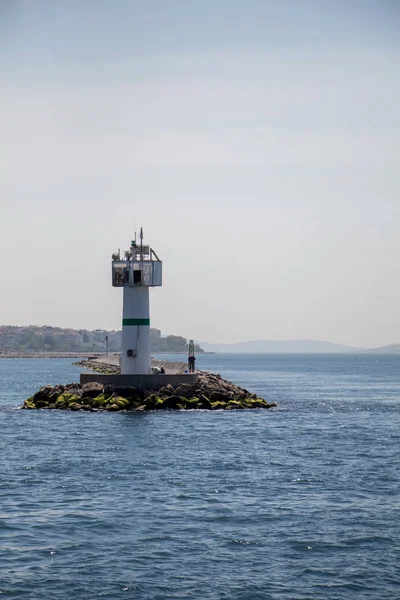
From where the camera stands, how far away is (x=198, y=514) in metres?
17.8

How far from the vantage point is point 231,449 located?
89.4ft

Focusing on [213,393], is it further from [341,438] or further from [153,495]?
[153,495]

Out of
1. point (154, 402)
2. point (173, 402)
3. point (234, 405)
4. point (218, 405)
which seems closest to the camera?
point (154, 402)

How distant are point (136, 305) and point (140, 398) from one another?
4353 millimetres

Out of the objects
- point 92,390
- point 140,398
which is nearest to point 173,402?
A: point 140,398

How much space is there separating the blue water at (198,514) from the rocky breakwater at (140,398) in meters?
7.61

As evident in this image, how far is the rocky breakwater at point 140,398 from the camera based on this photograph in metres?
39.8

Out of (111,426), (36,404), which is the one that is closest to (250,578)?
(111,426)

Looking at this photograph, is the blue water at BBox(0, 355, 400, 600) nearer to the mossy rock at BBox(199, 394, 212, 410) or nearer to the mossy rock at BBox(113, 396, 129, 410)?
the mossy rock at BBox(113, 396, 129, 410)

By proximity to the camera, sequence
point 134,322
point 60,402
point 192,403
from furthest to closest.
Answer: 1. point 60,402
2. point 192,403
3. point 134,322

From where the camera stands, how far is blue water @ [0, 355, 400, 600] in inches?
534

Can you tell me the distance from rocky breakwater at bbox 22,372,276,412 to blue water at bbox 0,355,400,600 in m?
7.61

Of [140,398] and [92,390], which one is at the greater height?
[92,390]

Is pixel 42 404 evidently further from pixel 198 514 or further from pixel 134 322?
pixel 198 514
